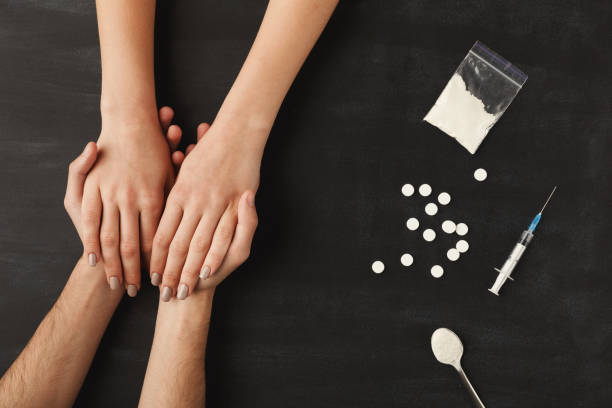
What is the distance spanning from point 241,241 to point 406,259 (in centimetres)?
32

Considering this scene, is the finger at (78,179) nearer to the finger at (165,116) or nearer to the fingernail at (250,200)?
the finger at (165,116)

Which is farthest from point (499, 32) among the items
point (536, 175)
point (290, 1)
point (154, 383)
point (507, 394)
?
point (154, 383)

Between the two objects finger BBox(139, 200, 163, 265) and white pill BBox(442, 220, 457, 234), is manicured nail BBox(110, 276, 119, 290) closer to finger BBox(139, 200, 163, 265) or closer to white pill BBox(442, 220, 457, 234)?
finger BBox(139, 200, 163, 265)

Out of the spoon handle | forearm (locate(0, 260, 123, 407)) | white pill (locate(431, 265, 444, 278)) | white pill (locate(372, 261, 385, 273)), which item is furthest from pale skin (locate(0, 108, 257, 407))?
the spoon handle

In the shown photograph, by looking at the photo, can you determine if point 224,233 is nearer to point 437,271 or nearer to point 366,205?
point 366,205

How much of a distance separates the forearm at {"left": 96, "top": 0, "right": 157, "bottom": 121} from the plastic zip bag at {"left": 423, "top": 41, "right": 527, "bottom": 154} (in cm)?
56

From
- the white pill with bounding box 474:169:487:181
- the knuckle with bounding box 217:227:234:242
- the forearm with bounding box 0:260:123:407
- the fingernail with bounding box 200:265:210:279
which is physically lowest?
the forearm with bounding box 0:260:123:407

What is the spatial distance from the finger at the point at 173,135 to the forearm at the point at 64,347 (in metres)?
0.27

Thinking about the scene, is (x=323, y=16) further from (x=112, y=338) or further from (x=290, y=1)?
(x=112, y=338)

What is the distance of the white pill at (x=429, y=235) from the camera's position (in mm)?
870

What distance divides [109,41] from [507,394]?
101 centimetres

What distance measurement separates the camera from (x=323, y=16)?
86 centimetres

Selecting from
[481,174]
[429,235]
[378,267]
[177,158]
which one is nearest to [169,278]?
[177,158]

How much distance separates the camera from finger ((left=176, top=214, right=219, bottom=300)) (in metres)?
0.80
